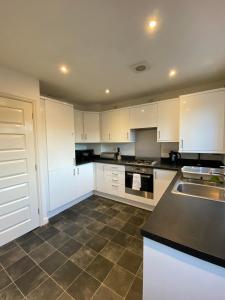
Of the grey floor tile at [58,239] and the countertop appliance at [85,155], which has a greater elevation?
the countertop appliance at [85,155]

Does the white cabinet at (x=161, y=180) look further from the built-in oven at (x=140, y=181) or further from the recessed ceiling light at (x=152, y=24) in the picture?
the recessed ceiling light at (x=152, y=24)

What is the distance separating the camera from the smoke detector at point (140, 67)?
186cm

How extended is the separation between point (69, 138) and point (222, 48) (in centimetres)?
258

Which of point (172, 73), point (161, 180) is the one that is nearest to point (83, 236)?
point (161, 180)

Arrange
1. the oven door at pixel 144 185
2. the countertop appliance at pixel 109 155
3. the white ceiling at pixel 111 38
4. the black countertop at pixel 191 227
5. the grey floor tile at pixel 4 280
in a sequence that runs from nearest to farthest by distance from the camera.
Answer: the black countertop at pixel 191 227 < the white ceiling at pixel 111 38 < the grey floor tile at pixel 4 280 < the oven door at pixel 144 185 < the countertop appliance at pixel 109 155

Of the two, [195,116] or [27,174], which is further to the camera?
[195,116]

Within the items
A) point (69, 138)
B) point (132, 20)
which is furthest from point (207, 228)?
point (69, 138)

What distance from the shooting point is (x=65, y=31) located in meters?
1.30

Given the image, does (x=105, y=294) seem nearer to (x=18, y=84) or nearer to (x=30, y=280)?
(x=30, y=280)

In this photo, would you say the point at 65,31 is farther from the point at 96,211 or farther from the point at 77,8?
the point at 96,211

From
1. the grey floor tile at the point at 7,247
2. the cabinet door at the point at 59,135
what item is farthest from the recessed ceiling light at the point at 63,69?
the grey floor tile at the point at 7,247

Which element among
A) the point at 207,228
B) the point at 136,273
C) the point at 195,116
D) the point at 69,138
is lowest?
the point at 136,273

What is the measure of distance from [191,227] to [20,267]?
6.17 feet

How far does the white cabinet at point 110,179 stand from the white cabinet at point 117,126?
688mm
